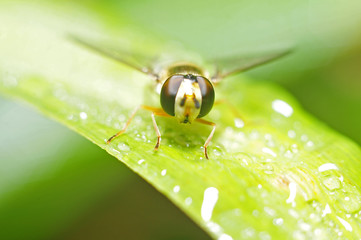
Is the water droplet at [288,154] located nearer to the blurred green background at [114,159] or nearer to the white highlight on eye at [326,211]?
the white highlight on eye at [326,211]

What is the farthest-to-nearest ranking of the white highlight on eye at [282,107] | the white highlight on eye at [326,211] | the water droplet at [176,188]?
the white highlight on eye at [282,107], the white highlight on eye at [326,211], the water droplet at [176,188]

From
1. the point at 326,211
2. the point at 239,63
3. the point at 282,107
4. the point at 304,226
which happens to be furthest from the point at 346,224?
the point at 239,63

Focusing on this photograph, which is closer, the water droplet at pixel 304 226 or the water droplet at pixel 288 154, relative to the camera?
the water droplet at pixel 304 226

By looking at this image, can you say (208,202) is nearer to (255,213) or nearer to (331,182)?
(255,213)

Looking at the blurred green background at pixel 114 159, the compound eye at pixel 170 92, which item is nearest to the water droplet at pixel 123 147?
the compound eye at pixel 170 92

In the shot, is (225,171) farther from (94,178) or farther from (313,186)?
(94,178)

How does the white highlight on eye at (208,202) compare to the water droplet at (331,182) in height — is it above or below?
below
